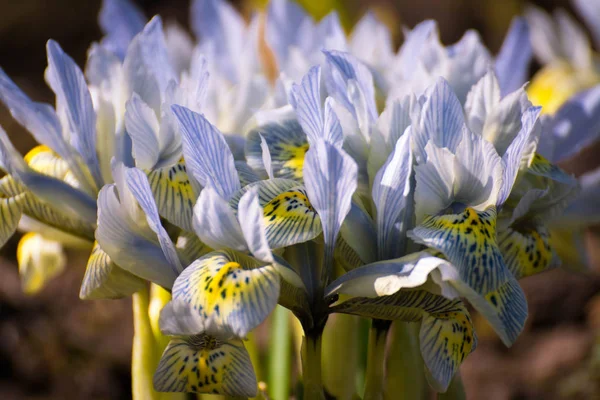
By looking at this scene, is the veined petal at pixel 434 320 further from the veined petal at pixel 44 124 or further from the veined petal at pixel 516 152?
the veined petal at pixel 44 124

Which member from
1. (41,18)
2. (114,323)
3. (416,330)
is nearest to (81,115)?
(416,330)

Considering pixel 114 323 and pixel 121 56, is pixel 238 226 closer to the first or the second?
pixel 121 56

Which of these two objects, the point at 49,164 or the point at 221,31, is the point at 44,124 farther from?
the point at 221,31

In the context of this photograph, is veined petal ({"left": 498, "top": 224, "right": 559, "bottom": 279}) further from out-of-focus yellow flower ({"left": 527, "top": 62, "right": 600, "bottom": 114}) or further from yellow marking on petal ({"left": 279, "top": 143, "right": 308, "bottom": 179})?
out-of-focus yellow flower ({"left": 527, "top": 62, "right": 600, "bottom": 114})

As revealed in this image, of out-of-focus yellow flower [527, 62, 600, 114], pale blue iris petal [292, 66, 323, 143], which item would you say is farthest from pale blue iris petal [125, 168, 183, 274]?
out-of-focus yellow flower [527, 62, 600, 114]

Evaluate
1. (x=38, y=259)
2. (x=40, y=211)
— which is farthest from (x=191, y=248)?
(x=38, y=259)

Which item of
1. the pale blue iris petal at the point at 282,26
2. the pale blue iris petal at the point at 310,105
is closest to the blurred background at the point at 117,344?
the pale blue iris petal at the point at 282,26
